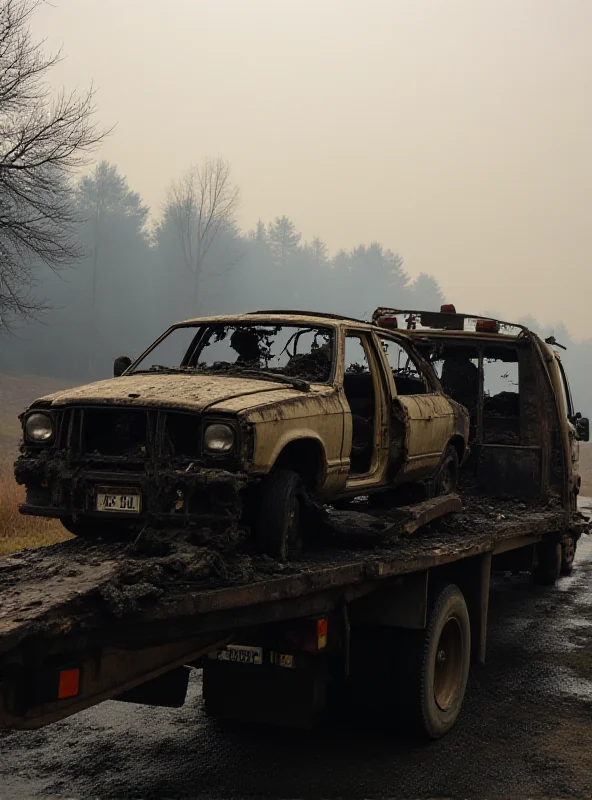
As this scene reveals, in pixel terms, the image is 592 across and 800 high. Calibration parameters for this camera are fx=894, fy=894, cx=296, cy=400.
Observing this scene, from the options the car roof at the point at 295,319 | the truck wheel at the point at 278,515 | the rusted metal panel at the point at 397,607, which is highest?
the car roof at the point at 295,319

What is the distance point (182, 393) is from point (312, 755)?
2206 mm

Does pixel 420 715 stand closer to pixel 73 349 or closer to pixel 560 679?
pixel 560 679

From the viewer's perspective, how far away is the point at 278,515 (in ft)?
15.4

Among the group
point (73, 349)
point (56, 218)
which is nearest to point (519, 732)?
point (56, 218)

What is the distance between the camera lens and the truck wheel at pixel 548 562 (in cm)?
970

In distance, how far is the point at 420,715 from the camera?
207 inches

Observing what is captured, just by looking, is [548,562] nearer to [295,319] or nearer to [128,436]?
[295,319]

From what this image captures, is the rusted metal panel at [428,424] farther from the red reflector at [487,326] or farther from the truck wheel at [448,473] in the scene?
the red reflector at [487,326]

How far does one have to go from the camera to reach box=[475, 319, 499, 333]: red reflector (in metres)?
9.35

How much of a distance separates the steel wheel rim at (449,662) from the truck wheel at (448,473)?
6.11 ft

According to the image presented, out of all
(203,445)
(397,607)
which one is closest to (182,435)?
(203,445)

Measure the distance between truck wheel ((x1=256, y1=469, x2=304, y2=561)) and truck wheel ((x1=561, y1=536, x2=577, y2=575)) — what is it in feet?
18.9

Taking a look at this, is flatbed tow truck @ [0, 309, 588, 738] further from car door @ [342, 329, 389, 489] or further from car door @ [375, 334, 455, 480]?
car door @ [375, 334, 455, 480]

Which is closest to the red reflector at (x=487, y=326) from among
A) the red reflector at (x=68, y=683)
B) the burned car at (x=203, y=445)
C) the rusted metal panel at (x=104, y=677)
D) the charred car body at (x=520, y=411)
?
the charred car body at (x=520, y=411)
